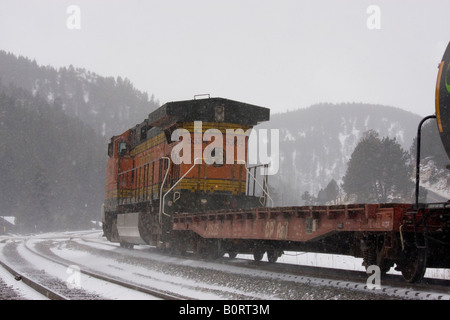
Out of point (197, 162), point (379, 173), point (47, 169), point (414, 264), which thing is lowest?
point (414, 264)

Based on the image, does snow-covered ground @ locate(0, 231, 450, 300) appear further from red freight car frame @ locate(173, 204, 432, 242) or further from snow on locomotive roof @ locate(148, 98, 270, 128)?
snow on locomotive roof @ locate(148, 98, 270, 128)

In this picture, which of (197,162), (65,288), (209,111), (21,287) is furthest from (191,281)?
(209,111)

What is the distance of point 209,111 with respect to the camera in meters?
15.4

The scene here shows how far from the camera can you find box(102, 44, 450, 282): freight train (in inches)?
322

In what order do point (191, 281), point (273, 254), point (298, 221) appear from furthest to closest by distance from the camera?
point (273, 254)
point (191, 281)
point (298, 221)

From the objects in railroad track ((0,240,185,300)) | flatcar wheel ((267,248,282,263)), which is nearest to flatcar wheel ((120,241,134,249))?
railroad track ((0,240,185,300))

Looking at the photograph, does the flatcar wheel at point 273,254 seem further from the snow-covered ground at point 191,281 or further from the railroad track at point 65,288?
the railroad track at point 65,288

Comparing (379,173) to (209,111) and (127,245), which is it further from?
(209,111)

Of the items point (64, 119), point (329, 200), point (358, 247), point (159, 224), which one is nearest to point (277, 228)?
point (358, 247)

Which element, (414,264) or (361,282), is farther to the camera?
(361,282)

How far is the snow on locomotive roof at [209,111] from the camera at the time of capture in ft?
49.9

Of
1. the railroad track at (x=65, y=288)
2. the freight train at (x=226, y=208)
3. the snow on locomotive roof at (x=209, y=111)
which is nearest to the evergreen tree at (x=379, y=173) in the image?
the freight train at (x=226, y=208)

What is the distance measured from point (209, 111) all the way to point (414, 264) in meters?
8.35
